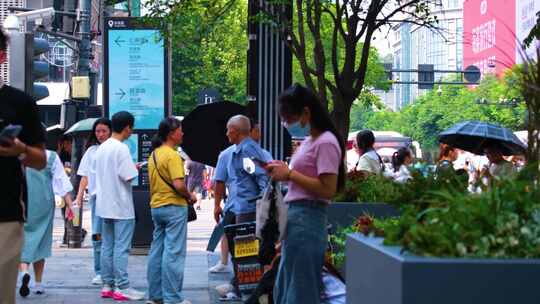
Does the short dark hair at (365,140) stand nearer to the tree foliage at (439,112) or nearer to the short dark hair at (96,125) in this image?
the short dark hair at (96,125)

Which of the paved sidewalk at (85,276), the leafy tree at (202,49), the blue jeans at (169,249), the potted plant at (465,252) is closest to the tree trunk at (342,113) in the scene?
the leafy tree at (202,49)

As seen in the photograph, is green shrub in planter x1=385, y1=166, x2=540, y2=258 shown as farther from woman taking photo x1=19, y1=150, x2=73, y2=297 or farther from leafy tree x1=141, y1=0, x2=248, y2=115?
leafy tree x1=141, y1=0, x2=248, y2=115

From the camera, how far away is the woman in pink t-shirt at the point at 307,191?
7.28m

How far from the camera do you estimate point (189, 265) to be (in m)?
15.7

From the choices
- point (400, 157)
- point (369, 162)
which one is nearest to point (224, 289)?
point (369, 162)

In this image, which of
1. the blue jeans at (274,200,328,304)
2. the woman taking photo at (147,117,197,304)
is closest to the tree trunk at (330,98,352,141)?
the woman taking photo at (147,117,197,304)

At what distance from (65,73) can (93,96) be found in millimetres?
40168

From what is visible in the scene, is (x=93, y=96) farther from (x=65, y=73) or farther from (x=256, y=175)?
(x=65, y=73)

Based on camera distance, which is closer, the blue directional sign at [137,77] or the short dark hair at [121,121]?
the short dark hair at [121,121]

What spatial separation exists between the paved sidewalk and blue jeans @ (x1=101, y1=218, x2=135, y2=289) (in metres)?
0.25

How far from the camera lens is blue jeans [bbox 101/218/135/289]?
39.0ft

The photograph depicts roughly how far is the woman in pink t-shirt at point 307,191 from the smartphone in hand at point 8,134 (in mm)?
2374

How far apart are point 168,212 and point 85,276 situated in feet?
11.2

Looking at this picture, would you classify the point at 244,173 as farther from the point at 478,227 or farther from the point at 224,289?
the point at 478,227
